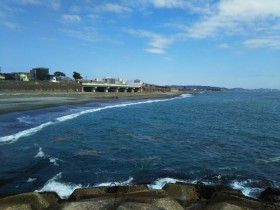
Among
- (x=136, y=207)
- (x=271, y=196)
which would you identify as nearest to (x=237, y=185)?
(x=271, y=196)

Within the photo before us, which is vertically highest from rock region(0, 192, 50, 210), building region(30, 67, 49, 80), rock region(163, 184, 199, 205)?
building region(30, 67, 49, 80)

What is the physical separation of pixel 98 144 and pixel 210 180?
11.1 meters

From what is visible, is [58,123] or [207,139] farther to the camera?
[58,123]

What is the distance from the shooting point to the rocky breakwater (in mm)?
8217

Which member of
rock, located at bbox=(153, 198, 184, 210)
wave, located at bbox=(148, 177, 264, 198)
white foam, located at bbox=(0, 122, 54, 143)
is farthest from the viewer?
white foam, located at bbox=(0, 122, 54, 143)

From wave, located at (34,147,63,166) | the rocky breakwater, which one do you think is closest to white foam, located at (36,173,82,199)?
the rocky breakwater

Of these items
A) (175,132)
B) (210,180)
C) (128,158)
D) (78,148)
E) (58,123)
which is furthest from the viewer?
(58,123)

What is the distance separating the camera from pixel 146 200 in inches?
346

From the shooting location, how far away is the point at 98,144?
24.1 meters

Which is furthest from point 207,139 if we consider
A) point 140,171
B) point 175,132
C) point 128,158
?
point 140,171

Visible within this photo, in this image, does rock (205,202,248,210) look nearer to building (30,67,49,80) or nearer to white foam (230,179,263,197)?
white foam (230,179,263,197)

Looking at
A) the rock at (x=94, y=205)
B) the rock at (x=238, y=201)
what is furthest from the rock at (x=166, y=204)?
the rock at (x=238, y=201)

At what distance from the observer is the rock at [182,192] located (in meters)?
11.2

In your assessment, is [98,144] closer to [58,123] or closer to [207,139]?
[207,139]
